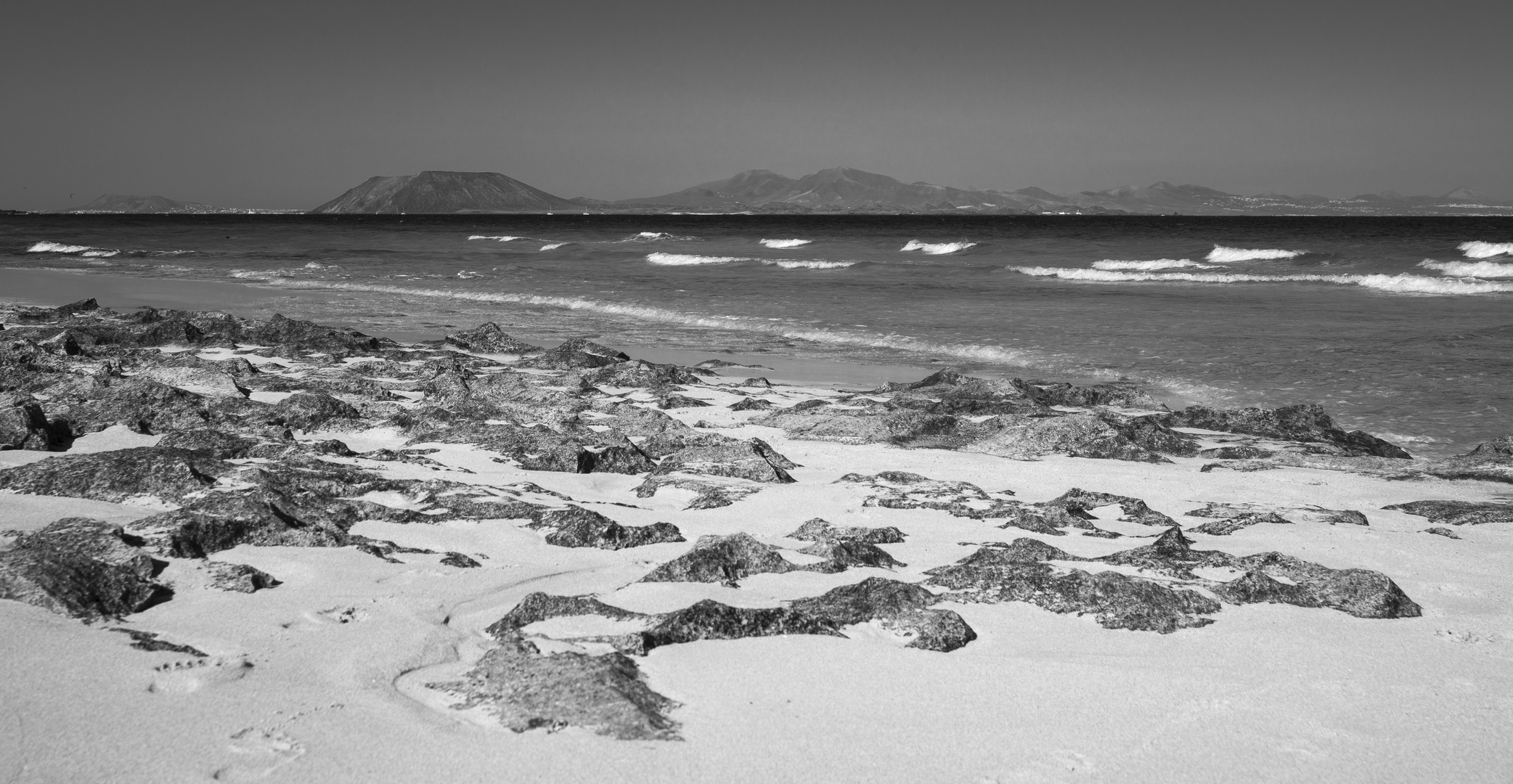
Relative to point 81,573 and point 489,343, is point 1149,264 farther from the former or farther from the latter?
point 81,573

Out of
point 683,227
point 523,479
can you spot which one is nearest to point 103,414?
point 523,479

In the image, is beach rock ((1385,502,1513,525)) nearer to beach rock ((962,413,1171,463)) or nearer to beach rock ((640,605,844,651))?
beach rock ((962,413,1171,463))

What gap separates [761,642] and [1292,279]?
2632 cm

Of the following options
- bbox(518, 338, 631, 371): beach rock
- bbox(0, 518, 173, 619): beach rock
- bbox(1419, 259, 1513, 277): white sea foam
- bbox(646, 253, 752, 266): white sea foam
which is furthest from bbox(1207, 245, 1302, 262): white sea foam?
bbox(0, 518, 173, 619): beach rock

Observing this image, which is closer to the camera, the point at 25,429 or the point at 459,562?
the point at 459,562

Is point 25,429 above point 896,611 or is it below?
above

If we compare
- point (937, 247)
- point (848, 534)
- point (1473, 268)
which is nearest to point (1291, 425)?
point (848, 534)

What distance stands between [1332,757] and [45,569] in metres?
3.53

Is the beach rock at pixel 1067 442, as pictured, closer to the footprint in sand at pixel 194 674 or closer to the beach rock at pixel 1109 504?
the beach rock at pixel 1109 504

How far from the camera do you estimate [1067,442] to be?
6191 mm

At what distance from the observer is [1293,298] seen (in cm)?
1930

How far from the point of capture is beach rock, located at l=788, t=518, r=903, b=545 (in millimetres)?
4086

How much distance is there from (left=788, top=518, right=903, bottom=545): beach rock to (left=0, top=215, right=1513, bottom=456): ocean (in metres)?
5.26

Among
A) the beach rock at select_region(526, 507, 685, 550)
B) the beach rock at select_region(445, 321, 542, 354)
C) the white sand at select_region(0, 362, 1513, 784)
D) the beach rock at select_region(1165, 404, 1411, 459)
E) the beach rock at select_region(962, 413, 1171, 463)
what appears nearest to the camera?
the white sand at select_region(0, 362, 1513, 784)
